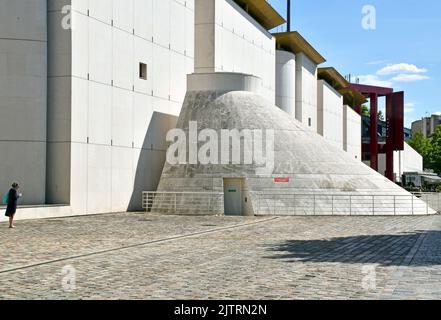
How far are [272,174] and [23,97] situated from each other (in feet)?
42.0

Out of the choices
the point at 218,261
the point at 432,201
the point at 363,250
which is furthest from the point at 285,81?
the point at 218,261

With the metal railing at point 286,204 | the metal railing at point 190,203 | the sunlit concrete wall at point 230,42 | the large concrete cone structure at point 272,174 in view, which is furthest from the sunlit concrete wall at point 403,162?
the metal railing at point 190,203

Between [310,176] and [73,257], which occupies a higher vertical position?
[310,176]

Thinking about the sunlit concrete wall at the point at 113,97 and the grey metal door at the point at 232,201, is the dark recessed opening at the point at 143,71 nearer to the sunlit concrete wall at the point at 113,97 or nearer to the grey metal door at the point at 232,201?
the sunlit concrete wall at the point at 113,97

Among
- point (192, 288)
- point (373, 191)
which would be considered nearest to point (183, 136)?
point (373, 191)

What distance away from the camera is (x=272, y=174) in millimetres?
30297

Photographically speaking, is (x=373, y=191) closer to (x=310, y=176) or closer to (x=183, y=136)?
(x=310, y=176)

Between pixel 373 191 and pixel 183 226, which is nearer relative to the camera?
pixel 183 226

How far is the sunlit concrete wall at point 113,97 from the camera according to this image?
26.5 metres

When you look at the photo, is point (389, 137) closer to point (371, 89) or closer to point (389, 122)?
point (389, 122)

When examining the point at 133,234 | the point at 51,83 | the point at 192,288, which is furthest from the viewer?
the point at 51,83

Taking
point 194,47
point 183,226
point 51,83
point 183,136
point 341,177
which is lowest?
point 183,226
